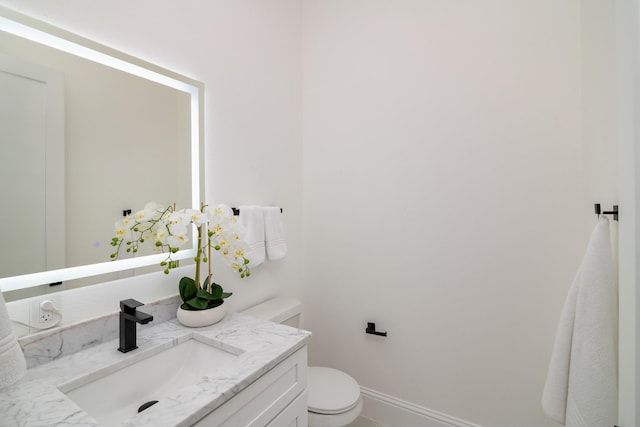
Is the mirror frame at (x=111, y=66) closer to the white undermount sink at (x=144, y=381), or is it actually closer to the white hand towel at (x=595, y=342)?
the white undermount sink at (x=144, y=381)

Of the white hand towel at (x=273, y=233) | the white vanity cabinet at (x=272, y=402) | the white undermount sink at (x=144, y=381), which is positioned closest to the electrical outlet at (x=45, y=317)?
the white undermount sink at (x=144, y=381)

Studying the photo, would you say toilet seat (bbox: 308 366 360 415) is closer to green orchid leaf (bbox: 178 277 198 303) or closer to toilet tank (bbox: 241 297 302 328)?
toilet tank (bbox: 241 297 302 328)

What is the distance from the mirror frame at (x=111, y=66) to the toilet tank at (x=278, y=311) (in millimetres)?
465

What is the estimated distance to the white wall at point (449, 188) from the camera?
1.30 m

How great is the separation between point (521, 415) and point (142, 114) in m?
2.12

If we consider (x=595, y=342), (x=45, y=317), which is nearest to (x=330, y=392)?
(x=595, y=342)

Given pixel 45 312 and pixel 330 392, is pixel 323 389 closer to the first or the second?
pixel 330 392

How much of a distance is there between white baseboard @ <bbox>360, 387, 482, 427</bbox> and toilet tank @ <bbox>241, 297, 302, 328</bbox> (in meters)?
0.63

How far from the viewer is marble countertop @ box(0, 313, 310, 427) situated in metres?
0.66

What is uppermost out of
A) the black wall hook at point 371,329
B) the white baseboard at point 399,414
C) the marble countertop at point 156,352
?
the marble countertop at point 156,352

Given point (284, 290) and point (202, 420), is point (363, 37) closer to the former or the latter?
point (284, 290)

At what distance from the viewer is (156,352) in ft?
3.22

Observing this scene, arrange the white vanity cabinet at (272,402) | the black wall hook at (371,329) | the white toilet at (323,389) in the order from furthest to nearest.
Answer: the black wall hook at (371,329) → the white toilet at (323,389) → the white vanity cabinet at (272,402)

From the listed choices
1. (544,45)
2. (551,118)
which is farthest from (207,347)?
(544,45)
